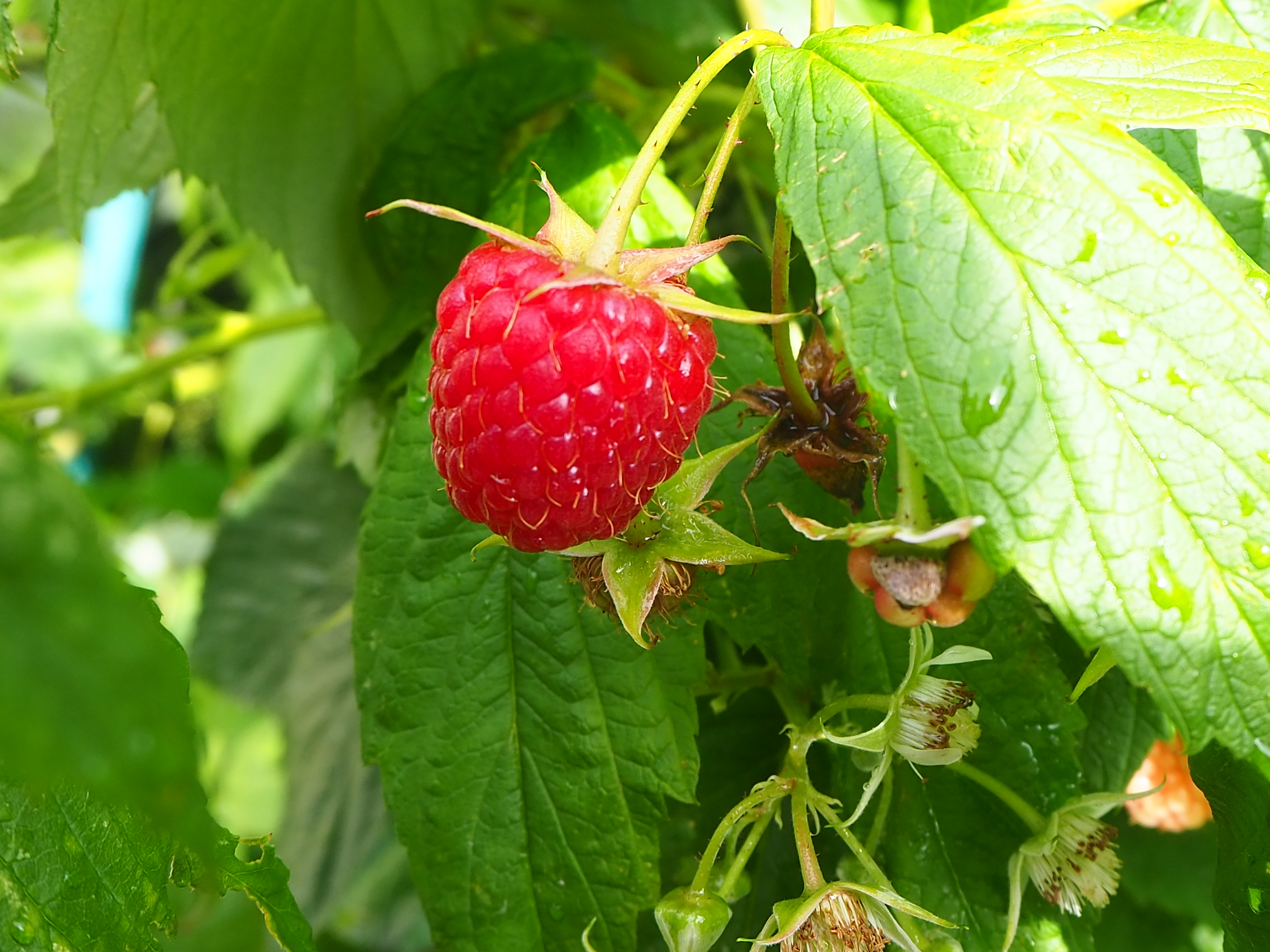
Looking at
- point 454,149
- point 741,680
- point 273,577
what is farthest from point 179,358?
point 741,680

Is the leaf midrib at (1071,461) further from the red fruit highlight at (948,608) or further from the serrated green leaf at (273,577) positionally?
the serrated green leaf at (273,577)

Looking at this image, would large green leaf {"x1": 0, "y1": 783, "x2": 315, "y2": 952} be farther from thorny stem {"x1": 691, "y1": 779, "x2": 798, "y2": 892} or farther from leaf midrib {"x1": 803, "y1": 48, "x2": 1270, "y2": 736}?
leaf midrib {"x1": 803, "y1": 48, "x2": 1270, "y2": 736}

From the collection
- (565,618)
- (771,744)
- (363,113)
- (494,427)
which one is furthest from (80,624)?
(363,113)

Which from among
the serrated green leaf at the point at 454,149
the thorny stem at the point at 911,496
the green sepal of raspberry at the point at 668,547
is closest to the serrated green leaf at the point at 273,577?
the serrated green leaf at the point at 454,149

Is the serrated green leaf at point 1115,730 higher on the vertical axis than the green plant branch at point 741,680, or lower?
lower

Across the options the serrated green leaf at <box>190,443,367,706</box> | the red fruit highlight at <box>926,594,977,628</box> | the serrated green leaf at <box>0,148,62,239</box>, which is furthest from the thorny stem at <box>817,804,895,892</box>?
the serrated green leaf at <box>190,443,367,706</box>

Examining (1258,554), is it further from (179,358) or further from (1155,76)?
(179,358)

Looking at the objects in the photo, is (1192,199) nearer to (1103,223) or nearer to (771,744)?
(1103,223)
